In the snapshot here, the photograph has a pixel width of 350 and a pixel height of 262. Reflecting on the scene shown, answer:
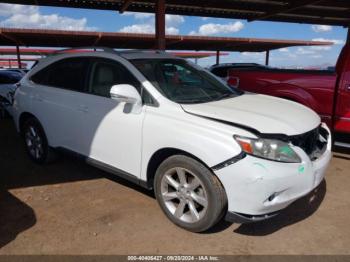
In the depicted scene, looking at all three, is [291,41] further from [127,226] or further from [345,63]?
[127,226]

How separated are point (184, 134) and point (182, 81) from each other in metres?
1.12

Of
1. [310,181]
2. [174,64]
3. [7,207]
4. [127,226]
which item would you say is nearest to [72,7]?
[174,64]

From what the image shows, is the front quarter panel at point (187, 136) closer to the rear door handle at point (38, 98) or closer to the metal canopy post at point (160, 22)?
the rear door handle at point (38, 98)

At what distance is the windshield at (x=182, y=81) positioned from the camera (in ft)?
12.1

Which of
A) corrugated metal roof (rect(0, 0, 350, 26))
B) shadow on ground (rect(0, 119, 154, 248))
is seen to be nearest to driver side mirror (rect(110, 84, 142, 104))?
shadow on ground (rect(0, 119, 154, 248))

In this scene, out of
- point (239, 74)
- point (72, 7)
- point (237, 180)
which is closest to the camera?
point (237, 180)

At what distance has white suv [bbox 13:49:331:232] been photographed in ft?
9.53

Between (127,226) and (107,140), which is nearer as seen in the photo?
(127,226)

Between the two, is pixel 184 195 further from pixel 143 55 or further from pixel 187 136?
pixel 143 55

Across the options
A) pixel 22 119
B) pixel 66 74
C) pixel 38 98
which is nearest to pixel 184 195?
pixel 66 74

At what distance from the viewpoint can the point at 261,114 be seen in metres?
3.35

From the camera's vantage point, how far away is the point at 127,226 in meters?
3.48

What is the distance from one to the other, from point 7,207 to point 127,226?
1549 mm

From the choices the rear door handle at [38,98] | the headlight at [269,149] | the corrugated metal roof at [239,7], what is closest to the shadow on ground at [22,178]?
the rear door handle at [38,98]
